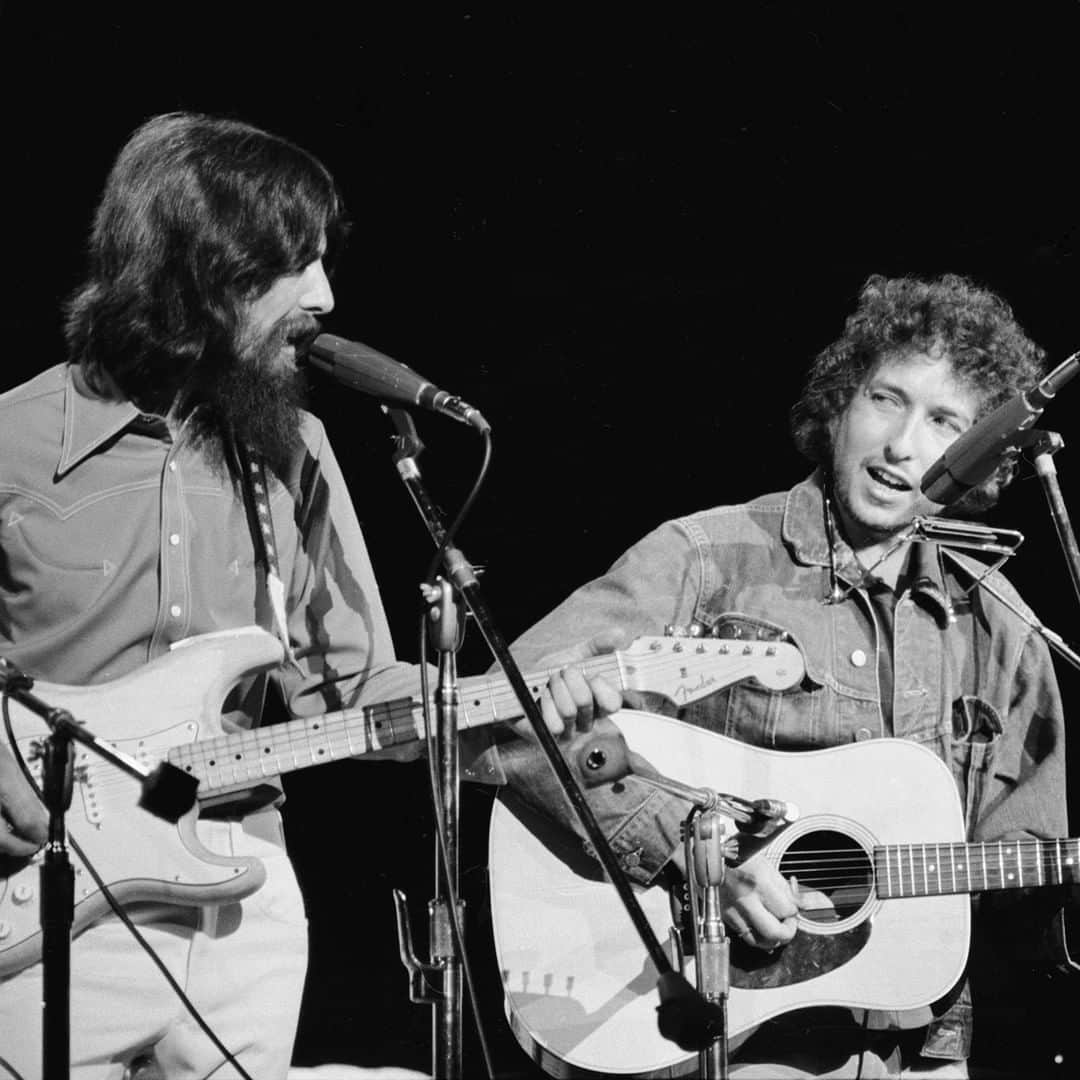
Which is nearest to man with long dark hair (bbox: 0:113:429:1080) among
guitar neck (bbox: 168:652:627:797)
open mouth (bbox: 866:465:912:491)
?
guitar neck (bbox: 168:652:627:797)

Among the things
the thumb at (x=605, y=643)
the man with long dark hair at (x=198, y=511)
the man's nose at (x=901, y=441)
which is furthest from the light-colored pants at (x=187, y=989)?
the man's nose at (x=901, y=441)

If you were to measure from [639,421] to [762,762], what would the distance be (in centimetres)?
133

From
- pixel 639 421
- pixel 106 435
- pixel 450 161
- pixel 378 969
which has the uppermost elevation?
pixel 450 161

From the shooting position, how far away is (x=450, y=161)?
4086mm

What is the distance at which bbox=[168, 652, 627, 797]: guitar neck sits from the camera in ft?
9.29

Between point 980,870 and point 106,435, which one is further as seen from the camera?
point 980,870

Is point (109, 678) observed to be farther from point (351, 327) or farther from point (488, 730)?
point (351, 327)

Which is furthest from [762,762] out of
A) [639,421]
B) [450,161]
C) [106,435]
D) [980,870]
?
[450,161]

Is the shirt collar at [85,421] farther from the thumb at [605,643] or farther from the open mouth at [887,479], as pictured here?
the open mouth at [887,479]

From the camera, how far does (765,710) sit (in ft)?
11.2

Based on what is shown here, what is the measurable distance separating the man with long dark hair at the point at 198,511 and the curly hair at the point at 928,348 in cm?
135

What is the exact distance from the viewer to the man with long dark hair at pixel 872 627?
3238 mm

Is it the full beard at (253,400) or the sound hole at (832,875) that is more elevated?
the full beard at (253,400)

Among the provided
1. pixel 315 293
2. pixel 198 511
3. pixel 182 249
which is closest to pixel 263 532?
pixel 198 511
